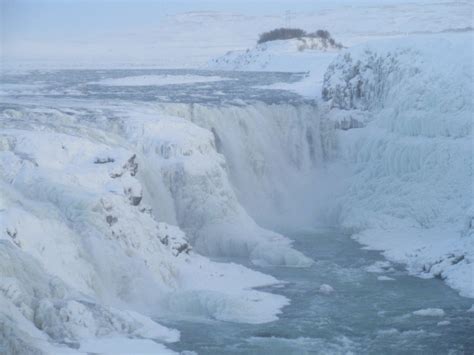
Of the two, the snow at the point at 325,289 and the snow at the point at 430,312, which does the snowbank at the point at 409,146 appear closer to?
the snow at the point at 325,289

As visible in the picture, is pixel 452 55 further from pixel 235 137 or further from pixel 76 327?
pixel 76 327

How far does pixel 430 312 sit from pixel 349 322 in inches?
61.8

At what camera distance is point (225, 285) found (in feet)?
56.1

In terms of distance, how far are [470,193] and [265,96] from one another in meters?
9.48

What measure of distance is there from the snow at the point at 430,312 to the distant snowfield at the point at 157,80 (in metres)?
22.5

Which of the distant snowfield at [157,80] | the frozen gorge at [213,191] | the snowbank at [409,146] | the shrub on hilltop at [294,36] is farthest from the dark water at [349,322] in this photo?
the shrub on hilltop at [294,36]

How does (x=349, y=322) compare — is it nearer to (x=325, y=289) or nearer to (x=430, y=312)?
(x=430, y=312)

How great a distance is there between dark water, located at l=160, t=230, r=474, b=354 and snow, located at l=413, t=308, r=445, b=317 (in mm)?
108

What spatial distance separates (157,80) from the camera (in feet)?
131

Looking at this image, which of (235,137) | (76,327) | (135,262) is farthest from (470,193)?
(76,327)

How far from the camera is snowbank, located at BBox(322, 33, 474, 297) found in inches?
867

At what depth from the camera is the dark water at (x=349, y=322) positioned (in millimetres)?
13688

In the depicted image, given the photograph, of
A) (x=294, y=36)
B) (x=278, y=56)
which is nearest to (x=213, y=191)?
(x=278, y=56)

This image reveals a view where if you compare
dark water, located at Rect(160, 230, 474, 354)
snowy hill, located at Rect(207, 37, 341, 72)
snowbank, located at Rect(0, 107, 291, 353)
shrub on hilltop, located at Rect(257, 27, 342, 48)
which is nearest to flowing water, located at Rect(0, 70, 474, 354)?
dark water, located at Rect(160, 230, 474, 354)
